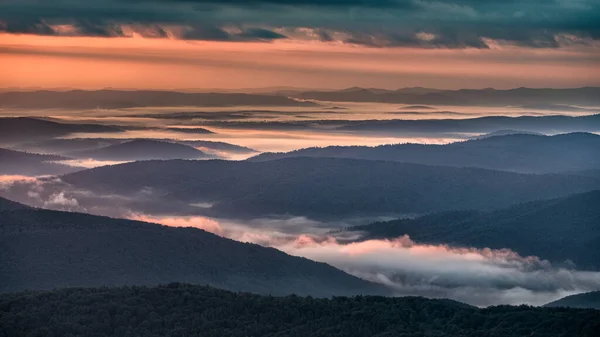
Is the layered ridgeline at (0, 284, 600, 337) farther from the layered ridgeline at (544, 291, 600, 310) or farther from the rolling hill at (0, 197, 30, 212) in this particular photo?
the rolling hill at (0, 197, 30, 212)

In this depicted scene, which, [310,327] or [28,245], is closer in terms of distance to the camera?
[310,327]

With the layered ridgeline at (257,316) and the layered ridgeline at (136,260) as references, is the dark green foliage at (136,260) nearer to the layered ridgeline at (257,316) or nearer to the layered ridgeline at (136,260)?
the layered ridgeline at (136,260)

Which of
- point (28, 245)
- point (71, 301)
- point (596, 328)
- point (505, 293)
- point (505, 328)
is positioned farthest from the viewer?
point (505, 293)

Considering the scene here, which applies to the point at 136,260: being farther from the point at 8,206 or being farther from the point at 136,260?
the point at 8,206

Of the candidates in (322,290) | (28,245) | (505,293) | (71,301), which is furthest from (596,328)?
(505,293)

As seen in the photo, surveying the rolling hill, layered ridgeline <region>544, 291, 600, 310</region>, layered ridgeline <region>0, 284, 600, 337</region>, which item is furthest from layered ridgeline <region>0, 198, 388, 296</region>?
layered ridgeline <region>0, 284, 600, 337</region>

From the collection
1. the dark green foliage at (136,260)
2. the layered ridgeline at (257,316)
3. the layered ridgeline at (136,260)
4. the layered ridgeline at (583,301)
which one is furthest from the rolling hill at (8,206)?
the layered ridgeline at (257,316)

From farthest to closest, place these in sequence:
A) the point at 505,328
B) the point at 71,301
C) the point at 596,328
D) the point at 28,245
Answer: the point at 28,245, the point at 71,301, the point at 505,328, the point at 596,328

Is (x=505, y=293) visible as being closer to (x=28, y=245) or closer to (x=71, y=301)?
(x=28, y=245)
